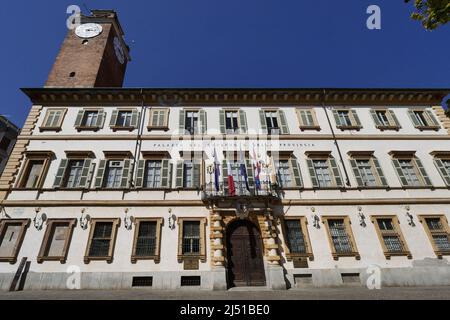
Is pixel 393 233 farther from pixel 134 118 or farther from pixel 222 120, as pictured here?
pixel 134 118

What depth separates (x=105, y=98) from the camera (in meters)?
17.4

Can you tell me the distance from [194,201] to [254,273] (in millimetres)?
4798

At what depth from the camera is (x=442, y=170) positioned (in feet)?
50.3

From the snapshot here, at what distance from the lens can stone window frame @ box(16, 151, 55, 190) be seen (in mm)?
13969

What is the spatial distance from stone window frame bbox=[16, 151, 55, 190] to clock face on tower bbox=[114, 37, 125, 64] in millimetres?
16244

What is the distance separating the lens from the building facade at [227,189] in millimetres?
12250

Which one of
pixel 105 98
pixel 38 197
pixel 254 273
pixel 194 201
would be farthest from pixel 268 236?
pixel 105 98

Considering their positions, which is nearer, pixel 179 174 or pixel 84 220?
pixel 84 220

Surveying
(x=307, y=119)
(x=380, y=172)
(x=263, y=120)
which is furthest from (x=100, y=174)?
(x=380, y=172)

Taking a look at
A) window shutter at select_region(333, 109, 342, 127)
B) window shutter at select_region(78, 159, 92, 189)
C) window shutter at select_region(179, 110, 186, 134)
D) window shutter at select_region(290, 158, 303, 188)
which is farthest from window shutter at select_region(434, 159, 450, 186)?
window shutter at select_region(78, 159, 92, 189)

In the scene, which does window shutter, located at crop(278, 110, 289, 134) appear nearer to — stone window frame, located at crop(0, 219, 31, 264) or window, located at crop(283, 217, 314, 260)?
window, located at crop(283, 217, 314, 260)

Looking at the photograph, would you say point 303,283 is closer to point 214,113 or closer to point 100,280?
point 100,280

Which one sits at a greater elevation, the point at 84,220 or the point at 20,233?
the point at 84,220

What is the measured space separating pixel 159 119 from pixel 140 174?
441cm
